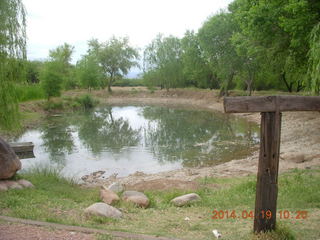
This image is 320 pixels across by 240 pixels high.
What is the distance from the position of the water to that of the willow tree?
3.07 meters

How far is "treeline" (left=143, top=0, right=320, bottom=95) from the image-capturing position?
13414mm

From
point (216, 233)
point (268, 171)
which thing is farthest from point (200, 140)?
point (268, 171)

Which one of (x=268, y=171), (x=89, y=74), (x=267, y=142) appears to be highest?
(x=89, y=74)

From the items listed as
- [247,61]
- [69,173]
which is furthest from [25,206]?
[247,61]

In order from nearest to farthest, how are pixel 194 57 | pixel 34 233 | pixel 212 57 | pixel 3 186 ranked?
pixel 34 233
pixel 3 186
pixel 212 57
pixel 194 57

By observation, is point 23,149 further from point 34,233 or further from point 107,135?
point 34,233

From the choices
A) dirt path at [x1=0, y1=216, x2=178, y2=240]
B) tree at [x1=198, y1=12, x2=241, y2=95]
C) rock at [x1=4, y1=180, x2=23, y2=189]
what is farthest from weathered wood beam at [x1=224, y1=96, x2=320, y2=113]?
tree at [x1=198, y1=12, x2=241, y2=95]

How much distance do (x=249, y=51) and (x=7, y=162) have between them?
14.1 m

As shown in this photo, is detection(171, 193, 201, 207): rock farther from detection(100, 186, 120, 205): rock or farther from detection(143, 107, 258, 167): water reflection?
detection(143, 107, 258, 167): water reflection

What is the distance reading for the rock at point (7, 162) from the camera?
8.26 metres

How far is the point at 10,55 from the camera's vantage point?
32.1 ft

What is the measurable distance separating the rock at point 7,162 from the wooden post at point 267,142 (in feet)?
20.5

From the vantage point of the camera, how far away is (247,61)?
36.0 m

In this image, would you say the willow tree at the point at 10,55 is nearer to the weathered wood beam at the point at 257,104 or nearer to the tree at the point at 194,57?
the weathered wood beam at the point at 257,104
